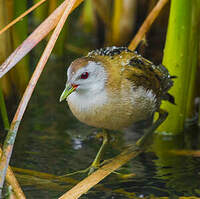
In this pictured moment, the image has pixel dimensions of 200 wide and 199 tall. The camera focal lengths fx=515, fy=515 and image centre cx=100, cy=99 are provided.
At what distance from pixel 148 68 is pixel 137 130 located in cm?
96

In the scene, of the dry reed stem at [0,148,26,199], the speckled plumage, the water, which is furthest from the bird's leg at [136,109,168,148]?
the dry reed stem at [0,148,26,199]

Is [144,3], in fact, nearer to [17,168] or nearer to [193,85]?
[193,85]

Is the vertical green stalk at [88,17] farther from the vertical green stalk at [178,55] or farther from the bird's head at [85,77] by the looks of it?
the bird's head at [85,77]

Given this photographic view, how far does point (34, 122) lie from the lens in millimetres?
4500

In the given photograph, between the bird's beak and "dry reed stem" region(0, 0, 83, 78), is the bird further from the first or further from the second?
"dry reed stem" region(0, 0, 83, 78)

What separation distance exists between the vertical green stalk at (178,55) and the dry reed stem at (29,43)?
1108mm

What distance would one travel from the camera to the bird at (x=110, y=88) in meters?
3.12

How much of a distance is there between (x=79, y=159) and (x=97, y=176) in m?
0.77

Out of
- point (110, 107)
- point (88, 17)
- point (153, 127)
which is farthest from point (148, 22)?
point (88, 17)

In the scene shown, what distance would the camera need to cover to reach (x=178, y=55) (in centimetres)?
385

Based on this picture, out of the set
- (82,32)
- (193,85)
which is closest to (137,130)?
(193,85)

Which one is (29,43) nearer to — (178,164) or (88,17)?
(178,164)

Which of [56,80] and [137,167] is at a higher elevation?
[56,80]

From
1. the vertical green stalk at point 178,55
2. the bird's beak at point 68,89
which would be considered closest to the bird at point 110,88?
the bird's beak at point 68,89
